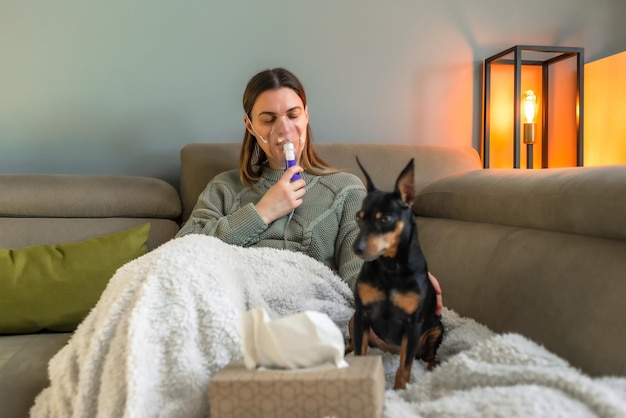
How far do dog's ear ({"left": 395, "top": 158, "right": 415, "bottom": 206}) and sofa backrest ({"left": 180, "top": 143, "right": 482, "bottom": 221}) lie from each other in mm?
878

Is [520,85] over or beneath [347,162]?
over

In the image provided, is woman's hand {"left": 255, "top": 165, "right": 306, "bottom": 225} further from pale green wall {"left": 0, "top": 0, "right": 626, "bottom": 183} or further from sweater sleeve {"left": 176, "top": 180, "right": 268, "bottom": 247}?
pale green wall {"left": 0, "top": 0, "right": 626, "bottom": 183}

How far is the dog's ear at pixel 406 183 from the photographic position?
781 mm

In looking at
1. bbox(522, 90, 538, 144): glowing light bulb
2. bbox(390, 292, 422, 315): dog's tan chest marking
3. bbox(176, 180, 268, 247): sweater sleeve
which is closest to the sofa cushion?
bbox(390, 292, 422, 315): dog's tan chest marking

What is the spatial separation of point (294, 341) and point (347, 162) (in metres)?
1.09

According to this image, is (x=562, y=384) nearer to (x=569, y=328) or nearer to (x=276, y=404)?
(x=569, y=328)

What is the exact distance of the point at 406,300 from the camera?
81 cm

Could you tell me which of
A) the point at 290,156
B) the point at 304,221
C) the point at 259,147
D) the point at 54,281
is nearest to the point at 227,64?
the point at 259,147

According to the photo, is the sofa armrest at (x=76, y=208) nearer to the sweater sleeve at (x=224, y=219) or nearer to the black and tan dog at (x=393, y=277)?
the sweater sleeve at (x=224, y=219)

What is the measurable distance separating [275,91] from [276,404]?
993 millimetres

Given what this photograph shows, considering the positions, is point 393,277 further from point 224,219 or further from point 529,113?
point 529,113

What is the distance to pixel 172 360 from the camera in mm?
792

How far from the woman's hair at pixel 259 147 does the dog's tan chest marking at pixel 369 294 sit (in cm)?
71

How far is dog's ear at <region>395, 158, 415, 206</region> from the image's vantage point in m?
0.78
